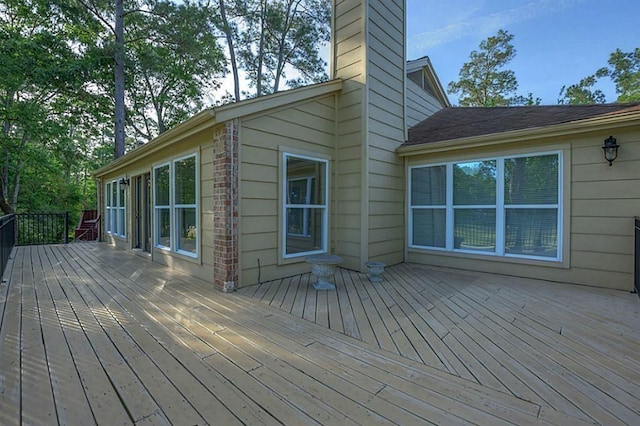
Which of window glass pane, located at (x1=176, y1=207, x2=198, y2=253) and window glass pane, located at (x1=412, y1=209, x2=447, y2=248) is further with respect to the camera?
window glass pane, located at (x1=412, y1=209, x2=447, y2=248)

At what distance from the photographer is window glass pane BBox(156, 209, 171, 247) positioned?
211 inches

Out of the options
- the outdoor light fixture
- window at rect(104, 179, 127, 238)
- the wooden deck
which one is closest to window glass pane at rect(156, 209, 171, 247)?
the wooden deck

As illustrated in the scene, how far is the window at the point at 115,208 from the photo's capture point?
7965 mm

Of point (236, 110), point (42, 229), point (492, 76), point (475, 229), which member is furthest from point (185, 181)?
point (492, 76)

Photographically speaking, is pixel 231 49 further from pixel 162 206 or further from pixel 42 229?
pixel 42 229

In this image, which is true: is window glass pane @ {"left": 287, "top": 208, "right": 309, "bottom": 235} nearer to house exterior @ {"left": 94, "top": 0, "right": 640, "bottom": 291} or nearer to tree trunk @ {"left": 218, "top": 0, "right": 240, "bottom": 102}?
house exterior @ {"left": 94, "top": 0, "right": 640, "bottom": 291}

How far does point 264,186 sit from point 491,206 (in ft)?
11.6

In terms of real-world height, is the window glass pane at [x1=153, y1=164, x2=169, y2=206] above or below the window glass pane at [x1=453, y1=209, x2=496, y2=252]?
above

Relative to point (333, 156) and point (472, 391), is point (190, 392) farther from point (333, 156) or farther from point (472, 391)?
point (333, 156)

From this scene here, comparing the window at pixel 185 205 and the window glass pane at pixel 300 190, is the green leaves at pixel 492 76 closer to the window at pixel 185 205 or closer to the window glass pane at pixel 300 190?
the window glass pane at pixel 300 190

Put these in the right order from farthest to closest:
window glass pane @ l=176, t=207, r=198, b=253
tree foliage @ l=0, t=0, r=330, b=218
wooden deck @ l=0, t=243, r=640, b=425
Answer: tree foliage @ l=0, t=0, r=330, b=218 → window glass pane @ l=176, t=207, r=198, b=253 → wooden deck @ l=0, t=243, r=640, b=425

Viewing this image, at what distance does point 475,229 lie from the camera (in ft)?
16.0

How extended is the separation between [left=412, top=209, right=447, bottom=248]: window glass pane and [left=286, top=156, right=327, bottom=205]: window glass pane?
1.89m

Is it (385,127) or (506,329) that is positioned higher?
(385,127)
